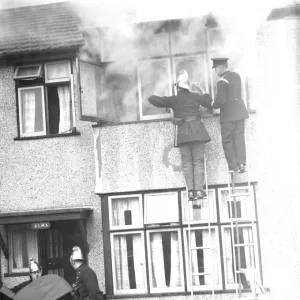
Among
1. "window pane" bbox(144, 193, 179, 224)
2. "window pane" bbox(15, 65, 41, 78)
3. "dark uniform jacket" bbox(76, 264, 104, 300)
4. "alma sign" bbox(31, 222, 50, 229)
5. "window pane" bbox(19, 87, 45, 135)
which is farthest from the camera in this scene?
"window pane" bbox(19, 87, 45, 135)

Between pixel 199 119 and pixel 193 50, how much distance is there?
138 cm

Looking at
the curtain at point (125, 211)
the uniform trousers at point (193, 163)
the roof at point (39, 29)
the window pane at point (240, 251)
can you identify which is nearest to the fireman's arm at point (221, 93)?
the uniform trousers at point (193, 163)

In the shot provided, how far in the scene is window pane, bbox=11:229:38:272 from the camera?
14547 millimetres

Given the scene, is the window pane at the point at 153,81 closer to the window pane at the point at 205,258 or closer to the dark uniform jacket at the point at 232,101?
the dark uniform jacket at the point at 232,101

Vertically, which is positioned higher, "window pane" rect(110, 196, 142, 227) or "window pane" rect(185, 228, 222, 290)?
"window pane" rect(110, 196, 142, 227)

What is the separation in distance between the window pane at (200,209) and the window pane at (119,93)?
1.66 meters

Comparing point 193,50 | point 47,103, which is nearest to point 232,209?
point 193,50

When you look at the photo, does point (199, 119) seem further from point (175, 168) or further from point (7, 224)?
point (7, 224)

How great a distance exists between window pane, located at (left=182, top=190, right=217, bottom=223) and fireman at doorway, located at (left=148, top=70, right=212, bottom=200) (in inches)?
Answer: 21.1

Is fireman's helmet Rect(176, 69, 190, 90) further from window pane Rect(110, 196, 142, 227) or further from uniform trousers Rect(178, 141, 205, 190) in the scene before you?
window pane Rect(110, 196, 142, 227)

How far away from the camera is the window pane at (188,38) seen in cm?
1372

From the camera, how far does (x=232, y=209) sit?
13508 mm

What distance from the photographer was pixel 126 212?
13781 mm

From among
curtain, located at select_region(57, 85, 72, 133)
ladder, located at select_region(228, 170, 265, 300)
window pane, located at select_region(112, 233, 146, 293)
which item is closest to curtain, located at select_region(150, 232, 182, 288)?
window pane, located at select_region(112, 233, 146, 293)
